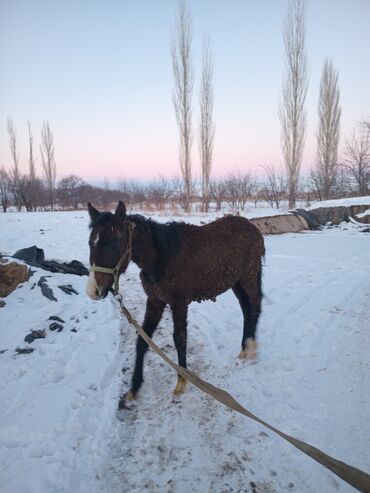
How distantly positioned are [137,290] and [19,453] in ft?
14.4

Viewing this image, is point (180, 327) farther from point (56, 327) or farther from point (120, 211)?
point (56, 327)

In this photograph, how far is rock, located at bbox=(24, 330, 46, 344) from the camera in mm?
3908

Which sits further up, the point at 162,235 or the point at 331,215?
the point at 162,235

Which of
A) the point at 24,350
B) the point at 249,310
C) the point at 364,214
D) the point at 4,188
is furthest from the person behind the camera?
the point at 4,188

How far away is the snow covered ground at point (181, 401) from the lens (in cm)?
211

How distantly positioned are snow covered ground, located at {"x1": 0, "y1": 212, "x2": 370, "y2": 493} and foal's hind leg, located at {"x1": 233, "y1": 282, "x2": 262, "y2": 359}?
7.8 inches

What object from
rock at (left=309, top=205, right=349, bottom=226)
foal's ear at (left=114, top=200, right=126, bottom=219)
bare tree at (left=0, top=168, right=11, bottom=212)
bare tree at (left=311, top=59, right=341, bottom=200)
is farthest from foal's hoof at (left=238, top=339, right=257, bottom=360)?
bare tree at (left=0, top=168, right=11, bottom=212)

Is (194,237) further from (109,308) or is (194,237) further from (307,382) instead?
(109,308)

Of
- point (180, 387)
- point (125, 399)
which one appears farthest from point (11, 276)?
point (180, 387)

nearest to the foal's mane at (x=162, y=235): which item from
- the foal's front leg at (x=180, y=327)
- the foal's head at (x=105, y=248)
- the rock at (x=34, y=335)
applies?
the foal's head at (x=105, y=248)

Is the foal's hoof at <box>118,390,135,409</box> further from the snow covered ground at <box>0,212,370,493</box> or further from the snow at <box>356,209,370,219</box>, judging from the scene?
the snow at <box>356,209,370,219</box>

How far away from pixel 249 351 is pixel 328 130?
26668mm

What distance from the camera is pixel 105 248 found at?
2.56m

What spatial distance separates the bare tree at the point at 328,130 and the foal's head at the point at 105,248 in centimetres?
2584
